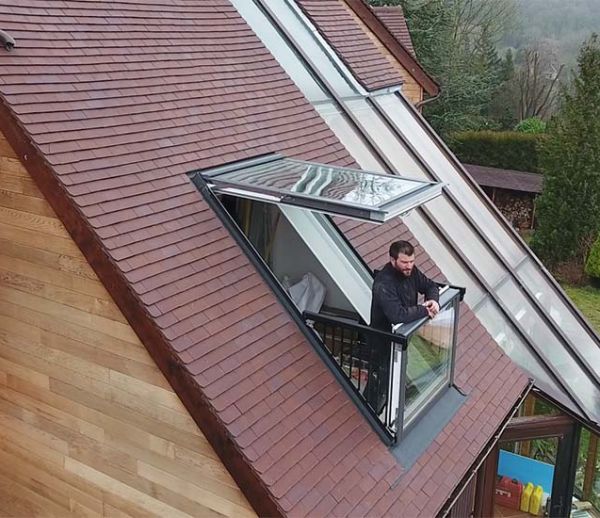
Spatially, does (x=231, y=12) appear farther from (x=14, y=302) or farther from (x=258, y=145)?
(x=14, y=302)

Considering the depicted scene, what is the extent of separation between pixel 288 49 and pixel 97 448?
15.4 ft

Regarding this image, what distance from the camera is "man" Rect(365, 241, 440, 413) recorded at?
167 inches

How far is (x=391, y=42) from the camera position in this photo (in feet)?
46.4

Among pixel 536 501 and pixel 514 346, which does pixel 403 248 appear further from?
pixel 536 501

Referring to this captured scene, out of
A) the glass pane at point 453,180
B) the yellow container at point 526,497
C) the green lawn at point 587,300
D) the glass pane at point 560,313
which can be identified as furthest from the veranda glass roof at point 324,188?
the green lawn at point 587,300

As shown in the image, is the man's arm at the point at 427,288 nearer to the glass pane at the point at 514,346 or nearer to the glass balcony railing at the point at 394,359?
Answer: the glass balcony railing at the point at 394,359

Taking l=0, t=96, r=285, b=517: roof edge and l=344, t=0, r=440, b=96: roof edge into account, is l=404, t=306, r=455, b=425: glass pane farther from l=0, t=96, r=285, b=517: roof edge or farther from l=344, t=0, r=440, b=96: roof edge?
l=344, t=0, r=440, b=96: roof edge

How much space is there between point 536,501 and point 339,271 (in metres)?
4.12

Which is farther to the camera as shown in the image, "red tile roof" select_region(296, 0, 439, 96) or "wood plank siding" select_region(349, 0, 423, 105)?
"wood plank siding" select_region(349, 0, 423, 105)

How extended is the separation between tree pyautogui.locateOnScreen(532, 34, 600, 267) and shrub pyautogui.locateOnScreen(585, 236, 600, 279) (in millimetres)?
317

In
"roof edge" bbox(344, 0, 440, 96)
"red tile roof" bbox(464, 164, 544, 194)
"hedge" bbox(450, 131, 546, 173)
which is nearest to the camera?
"roof edge" bbox(344, 0, 440, 96)

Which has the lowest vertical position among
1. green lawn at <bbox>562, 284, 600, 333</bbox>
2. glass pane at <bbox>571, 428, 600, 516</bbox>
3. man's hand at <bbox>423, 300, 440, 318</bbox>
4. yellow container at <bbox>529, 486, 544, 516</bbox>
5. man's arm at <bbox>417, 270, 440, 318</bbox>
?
green lawn at <bbox>562, 284, 600, 333</bbox>

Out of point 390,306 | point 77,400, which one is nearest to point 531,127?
point 390,306

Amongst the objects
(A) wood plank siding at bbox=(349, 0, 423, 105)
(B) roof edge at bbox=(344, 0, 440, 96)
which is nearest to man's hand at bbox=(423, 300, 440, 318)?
(B) roof edge at bbox=(344, 0, 440, 96)
